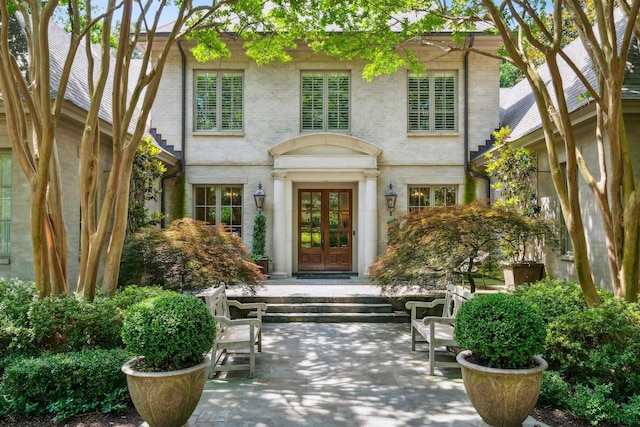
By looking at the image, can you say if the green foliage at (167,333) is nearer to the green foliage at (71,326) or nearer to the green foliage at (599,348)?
the green foliage at (71,326)

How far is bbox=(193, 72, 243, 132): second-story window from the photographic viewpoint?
12.5 metres

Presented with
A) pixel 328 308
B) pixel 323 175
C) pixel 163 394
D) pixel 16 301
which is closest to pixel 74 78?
pixel 16 301

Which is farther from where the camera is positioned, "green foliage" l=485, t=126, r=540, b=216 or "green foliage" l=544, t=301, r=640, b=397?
"green foliage" l=485, t=126, r=540, b=216

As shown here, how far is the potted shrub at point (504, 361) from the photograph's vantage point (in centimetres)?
360

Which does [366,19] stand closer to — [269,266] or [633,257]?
[633,257]

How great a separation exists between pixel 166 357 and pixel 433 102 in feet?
35.6

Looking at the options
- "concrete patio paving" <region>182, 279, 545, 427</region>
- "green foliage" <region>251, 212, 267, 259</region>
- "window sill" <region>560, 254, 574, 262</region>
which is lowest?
"concrete patio paving" <region>182, 279, 545, 427</region>

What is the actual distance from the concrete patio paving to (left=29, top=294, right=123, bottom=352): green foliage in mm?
1282

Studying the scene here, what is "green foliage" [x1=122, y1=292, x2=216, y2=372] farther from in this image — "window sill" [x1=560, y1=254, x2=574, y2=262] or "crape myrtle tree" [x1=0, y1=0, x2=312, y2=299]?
"window sill" [x1=560, y1=254, x2=574, y2=262]

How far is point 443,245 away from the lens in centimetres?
712

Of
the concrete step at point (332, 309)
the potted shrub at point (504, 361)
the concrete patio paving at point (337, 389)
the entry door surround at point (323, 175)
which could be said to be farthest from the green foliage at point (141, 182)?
the potted shrub at point (504, 361)

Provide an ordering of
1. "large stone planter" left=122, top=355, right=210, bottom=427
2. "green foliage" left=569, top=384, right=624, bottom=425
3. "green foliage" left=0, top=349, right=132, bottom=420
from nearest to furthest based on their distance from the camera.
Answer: "large stone planter" left=122, top=355, right=210, bottom=427 < "green foliage" left=569, top=384, right=624, bottom=425 < "green foliage" left=0, top=349, right=132, bottom=420

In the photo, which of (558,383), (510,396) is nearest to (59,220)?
(510,396)

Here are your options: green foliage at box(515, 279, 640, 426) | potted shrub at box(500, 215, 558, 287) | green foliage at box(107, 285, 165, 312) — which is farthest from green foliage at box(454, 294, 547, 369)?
potted shrub at box(500, 215, 558, 287)
